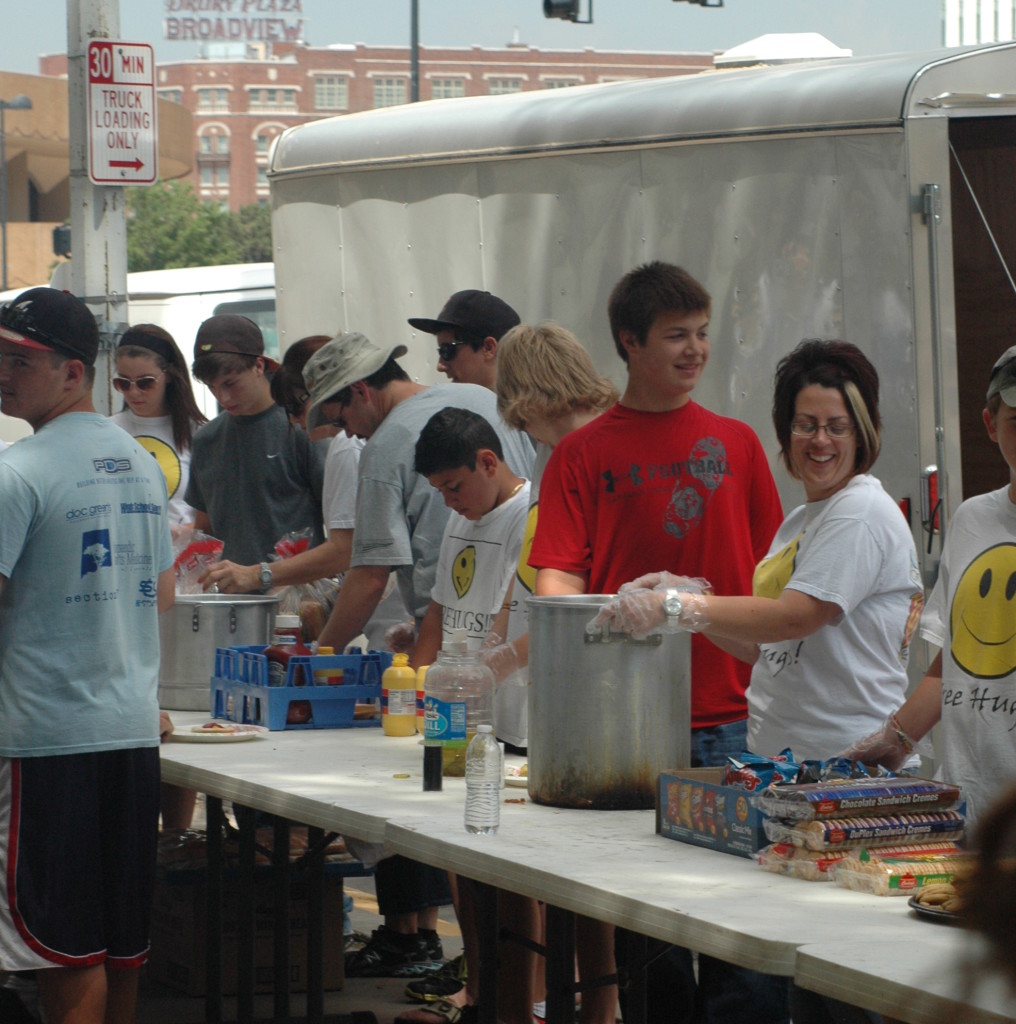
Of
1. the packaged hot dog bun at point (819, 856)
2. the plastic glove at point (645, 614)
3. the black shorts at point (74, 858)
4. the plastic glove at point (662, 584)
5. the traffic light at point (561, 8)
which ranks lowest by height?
the black shorts at point (74, 858)

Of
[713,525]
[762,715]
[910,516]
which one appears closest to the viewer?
[762,715]


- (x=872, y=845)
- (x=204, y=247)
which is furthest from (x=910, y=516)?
(x=204, y=247)

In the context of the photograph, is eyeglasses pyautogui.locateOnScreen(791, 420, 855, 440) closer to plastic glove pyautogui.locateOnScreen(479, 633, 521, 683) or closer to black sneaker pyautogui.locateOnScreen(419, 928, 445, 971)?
plastic glove pyautogui.locateOnScreen(479, 633, 521, 683)

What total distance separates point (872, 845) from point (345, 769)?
1537mm

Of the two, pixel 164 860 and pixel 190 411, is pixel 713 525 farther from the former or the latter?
pixel 190 411

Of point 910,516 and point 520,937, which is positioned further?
point 910,516

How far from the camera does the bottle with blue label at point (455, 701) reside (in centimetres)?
374

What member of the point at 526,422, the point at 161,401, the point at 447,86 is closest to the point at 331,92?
the point at 447,86

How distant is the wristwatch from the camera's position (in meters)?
3.23

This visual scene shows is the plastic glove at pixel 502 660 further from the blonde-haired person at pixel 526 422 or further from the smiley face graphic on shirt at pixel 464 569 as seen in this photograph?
the smiley face graphic on shirt at pixel 464 569

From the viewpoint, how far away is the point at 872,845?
2.84 m

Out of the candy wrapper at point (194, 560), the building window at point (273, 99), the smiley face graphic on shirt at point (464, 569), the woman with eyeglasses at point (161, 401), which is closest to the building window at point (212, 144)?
the building window at point (273, 99)

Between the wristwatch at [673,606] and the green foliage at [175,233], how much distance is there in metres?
62.4

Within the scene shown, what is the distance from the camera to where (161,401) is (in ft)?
21.0
